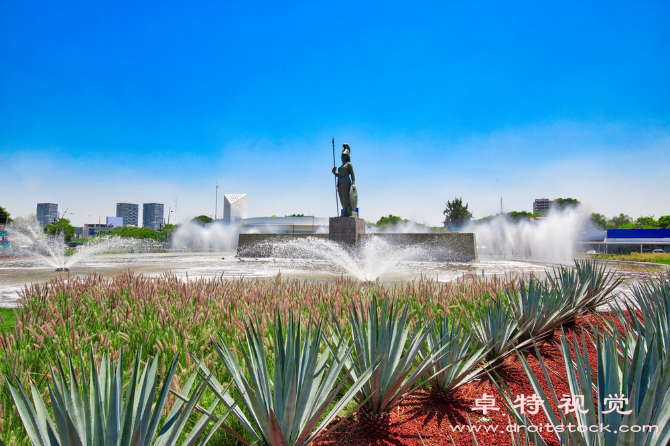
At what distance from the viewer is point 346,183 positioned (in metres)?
18.1

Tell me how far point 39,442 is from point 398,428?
1.82 metres

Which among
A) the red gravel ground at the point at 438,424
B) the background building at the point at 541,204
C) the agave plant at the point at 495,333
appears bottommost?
the red gravel ground at the point at 438,424

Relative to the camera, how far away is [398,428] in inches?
89.3

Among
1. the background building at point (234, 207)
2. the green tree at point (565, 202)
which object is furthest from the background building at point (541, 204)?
the background building at point (234, 207)

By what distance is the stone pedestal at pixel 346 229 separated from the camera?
18.3m

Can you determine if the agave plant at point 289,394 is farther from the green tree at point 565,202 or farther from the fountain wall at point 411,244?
the green tree at point 565,202

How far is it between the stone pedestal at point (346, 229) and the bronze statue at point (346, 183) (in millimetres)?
384

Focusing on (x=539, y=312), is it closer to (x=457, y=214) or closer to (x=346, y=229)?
(x=346, y=229)

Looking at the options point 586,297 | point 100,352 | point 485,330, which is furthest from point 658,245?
point 100,352

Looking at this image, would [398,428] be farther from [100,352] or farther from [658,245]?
[658,245]

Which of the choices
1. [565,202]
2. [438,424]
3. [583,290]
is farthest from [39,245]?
[565,202]

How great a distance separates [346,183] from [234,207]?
6783 cm

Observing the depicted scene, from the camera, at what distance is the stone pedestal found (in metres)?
18.3

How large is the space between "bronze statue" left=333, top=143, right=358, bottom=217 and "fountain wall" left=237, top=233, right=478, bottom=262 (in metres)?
1.80
